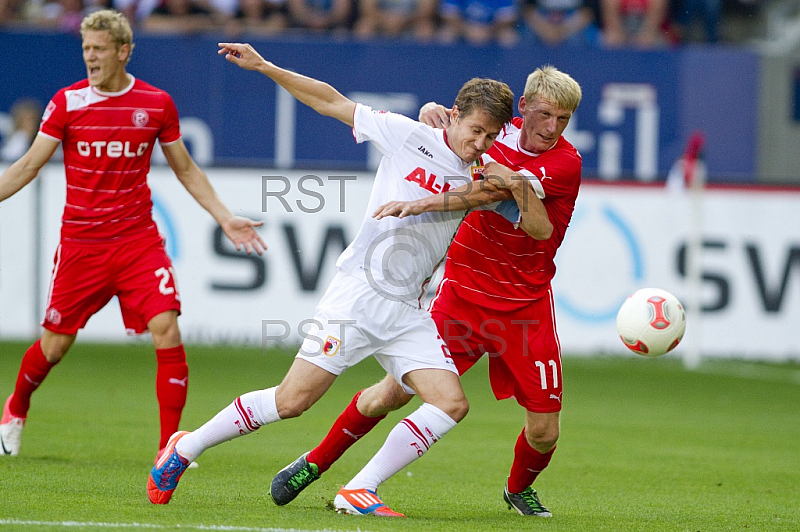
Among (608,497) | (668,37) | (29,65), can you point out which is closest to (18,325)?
(29,65)

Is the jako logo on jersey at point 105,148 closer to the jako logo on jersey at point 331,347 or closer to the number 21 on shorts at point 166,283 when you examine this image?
the number 21 on shorts at point 166,283

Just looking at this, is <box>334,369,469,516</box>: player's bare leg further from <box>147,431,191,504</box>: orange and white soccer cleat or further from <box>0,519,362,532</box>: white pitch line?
<box>147,431,191,504</box>: orange and white soccer cleat

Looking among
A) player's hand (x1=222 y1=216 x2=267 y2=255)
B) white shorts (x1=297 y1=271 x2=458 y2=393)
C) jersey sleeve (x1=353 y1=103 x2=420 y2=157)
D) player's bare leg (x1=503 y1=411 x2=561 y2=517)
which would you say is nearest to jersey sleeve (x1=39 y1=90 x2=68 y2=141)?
player's hand (x1=222 y1=216 x2=267 y2=255)

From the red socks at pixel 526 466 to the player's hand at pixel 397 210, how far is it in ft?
4.92

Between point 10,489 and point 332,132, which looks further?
point 332,132

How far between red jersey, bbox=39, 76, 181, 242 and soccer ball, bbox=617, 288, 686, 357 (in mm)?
2903

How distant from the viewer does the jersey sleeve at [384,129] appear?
5.64 metres

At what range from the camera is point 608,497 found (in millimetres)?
6652

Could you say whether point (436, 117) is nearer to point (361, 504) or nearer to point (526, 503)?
point (361, 504)

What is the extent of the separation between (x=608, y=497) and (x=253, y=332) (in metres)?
6.80

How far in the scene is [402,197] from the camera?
564 centimetres

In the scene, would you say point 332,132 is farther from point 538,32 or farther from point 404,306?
point 404,306

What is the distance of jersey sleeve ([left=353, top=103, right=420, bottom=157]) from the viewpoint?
564 cm

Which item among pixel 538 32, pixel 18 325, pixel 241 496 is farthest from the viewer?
pixel 538 32
